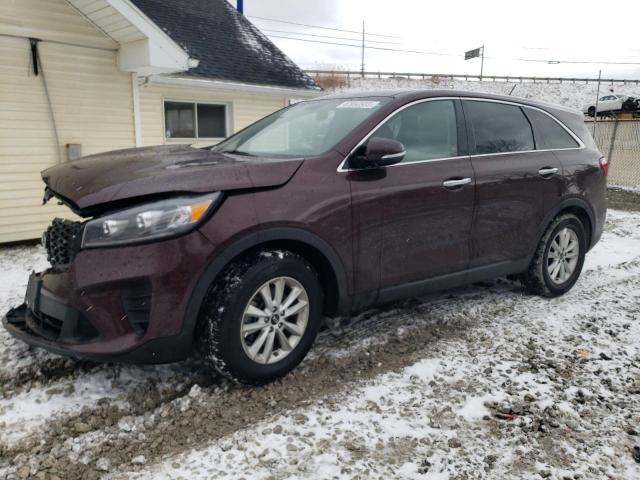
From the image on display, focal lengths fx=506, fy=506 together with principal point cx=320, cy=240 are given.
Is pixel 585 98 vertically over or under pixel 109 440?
over

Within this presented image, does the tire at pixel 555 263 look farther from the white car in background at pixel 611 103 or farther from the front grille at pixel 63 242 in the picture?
the white car in background at pixel 611 103

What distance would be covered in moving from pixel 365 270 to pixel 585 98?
61045mm

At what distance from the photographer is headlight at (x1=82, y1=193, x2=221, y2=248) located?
2.59 m

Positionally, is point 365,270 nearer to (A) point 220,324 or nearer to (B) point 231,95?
(A) point 220,324

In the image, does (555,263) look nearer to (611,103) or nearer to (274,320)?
(274,320)

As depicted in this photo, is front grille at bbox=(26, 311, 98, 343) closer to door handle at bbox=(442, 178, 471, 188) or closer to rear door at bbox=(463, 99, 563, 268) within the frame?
door handle at bbox=(442, 178, 471, 188)

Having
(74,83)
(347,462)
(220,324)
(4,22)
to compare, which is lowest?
(347,462)

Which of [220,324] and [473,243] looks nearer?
[220,324]

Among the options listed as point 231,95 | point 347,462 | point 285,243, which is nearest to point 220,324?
point 285,243

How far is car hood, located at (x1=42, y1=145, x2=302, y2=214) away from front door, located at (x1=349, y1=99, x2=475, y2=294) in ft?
2.07

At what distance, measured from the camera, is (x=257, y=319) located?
2.91m

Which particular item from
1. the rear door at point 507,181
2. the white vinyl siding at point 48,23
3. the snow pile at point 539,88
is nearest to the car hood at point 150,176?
the rear door at point 507,181

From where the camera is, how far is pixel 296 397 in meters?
2.97

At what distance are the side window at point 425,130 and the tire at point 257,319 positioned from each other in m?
1.16
